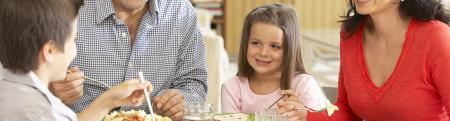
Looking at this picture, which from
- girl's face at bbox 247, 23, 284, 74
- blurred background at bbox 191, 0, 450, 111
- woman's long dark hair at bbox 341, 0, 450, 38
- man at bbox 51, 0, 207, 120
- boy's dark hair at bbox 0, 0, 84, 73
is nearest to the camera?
boy's dark hair at bbox 0, 0, 84, 73

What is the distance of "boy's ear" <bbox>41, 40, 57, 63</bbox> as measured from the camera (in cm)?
145

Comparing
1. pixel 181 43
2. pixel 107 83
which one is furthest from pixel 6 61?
pixel 181 43

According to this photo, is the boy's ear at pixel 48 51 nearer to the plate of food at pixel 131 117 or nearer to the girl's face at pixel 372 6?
the plate of food at pixel 131 117

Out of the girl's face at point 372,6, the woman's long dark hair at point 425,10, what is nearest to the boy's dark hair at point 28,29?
the girl's face at point 372,6

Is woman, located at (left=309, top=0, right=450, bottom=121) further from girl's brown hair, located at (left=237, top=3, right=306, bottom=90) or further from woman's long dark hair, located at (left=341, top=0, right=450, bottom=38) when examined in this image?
girl's brown hair, located at (left=237, top=3, right=306, bottom=90)

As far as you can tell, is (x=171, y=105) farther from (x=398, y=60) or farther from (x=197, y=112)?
(x=398, y=60)

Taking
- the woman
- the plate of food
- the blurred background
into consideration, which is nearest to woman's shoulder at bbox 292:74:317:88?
the woman

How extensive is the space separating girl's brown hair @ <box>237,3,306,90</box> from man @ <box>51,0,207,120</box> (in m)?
0.23

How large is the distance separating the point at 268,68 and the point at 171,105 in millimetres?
504

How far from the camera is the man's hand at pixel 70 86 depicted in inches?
78.0

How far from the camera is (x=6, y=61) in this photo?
1.46 meters

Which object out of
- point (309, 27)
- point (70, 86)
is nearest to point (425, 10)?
point (70, 86)

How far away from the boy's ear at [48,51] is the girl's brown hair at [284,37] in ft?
3.75

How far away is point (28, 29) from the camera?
1.41 metres
